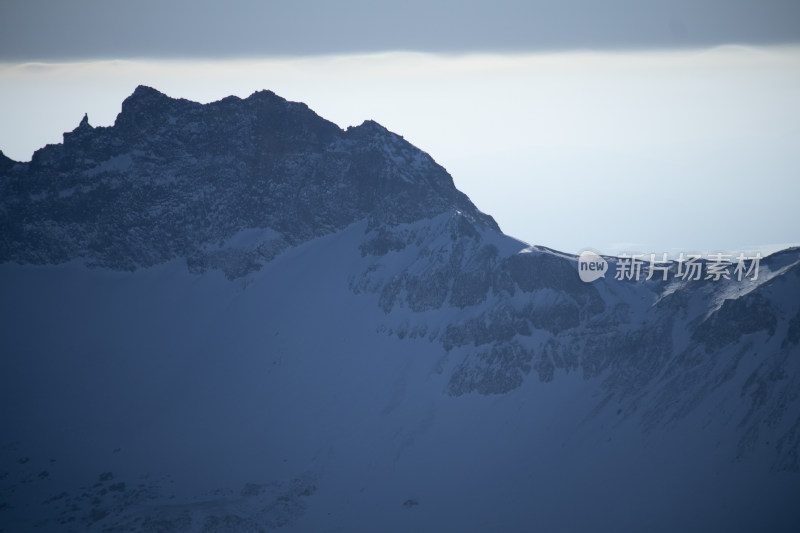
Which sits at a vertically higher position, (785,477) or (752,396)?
(752,396)

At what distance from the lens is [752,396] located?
188m

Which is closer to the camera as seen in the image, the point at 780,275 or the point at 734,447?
the point at 734,447

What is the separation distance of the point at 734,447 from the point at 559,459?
32.9 metres

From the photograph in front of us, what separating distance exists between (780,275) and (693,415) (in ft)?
116

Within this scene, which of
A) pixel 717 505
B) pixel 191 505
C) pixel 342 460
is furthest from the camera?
pixel 342 460

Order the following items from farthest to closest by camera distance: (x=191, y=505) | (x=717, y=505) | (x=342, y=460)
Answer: (x=342, y=460) → (x=191, y=505) → (x=717, y=505)

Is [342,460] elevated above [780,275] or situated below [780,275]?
below

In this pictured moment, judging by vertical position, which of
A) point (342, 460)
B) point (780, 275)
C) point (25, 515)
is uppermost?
point (780, 275)

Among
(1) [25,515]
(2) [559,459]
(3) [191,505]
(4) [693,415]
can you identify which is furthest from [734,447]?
(1) [25,515]

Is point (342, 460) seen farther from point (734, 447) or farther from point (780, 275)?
point (780, 275)

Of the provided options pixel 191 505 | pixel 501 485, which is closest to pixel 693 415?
pixel 501 485

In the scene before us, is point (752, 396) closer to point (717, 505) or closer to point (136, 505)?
point (717, 505)

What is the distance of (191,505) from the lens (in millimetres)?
184500

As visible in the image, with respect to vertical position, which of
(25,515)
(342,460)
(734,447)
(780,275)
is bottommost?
(25,515)
